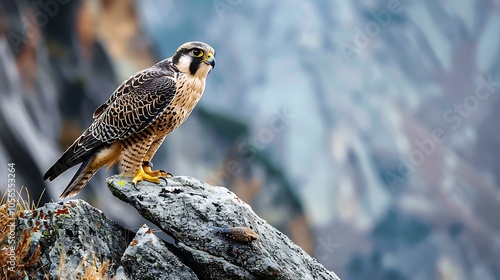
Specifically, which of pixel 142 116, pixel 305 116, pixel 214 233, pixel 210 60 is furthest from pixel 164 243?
pixel 305 116

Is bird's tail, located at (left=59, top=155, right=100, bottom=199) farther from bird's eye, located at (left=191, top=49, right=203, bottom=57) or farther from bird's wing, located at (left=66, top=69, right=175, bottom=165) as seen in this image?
bird's eye, located at (left=191, top=49, right=203, bottom=57)

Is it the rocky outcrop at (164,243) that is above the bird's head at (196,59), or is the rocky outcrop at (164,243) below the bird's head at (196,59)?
below

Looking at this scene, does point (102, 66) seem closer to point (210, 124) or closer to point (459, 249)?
point (210, 124)

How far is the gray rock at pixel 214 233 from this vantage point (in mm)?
4090

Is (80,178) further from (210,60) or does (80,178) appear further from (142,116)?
(210,60)

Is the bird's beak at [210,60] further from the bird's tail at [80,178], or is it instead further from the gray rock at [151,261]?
the gray rock at [151,261]

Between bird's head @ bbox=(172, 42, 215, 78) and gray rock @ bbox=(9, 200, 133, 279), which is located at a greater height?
bird's head @ bbox=(172, 42, 215, 78)

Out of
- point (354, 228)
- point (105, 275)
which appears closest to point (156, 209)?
point (105, 275)

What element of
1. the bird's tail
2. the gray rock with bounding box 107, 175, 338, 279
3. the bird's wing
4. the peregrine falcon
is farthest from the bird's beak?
the bird's tail

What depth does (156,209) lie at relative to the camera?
423cm

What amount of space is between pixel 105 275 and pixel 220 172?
365 inches

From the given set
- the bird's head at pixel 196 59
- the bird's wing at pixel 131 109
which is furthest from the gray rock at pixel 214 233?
the bird's head at pixel 196 59

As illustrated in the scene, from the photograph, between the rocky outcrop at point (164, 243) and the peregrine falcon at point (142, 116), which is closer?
the rocky outcrop at point (164, 243)

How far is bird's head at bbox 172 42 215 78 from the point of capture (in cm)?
472
